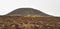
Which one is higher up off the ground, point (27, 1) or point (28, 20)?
point (27, 1)

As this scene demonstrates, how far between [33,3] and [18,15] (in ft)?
0.61

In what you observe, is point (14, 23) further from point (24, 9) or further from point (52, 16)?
point (52, 16)

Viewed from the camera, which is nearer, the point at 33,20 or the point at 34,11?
the point at 33,20

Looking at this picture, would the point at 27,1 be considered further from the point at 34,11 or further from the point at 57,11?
the point at 57,11

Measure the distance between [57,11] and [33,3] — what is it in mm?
243

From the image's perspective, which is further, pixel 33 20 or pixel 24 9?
pixel 24 9

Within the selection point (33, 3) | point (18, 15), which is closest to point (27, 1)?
point (33, 3)

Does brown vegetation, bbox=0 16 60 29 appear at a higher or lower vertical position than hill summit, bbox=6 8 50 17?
lower

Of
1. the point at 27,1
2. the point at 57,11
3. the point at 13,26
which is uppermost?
the point at 27,1

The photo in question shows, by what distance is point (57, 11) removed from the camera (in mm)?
1043

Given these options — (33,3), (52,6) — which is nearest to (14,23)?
(33,3)

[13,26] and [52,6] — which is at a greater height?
[52,6]

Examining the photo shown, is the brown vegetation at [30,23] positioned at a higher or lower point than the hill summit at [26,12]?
lower

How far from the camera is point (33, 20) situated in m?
0.96
